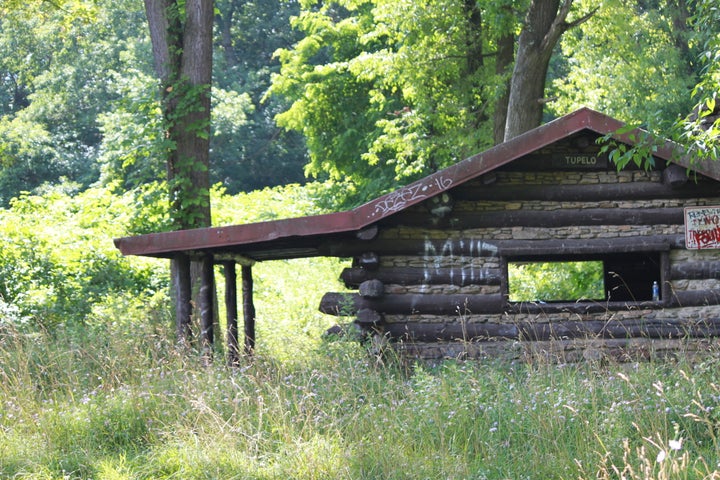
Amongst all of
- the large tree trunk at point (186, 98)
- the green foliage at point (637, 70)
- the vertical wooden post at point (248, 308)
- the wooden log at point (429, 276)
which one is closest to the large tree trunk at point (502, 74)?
the green foliage at point (637, 70)

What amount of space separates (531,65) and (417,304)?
6414 mm

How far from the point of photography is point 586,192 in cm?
1142

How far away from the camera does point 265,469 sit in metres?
7.16

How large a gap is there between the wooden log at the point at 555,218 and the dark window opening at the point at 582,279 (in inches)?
93.0

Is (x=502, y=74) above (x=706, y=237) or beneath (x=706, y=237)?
above

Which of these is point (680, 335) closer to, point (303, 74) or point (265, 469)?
point (265, 469)

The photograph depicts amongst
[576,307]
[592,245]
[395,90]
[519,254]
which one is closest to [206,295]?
[519,254]

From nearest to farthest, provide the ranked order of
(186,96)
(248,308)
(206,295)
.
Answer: (206,295), (248,308), (186,96)

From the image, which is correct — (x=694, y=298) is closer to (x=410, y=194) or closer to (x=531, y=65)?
(x=410, y=194)

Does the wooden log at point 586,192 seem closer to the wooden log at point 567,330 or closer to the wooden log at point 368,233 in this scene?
the wooden log at point 368,233

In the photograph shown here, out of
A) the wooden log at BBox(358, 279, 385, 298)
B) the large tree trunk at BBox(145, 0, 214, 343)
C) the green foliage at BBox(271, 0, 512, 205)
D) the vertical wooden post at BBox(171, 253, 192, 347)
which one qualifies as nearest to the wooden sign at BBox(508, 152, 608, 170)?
the wooden log at BBox(358, 279, 385, 298)

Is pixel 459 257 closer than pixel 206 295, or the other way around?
pixel 459 257

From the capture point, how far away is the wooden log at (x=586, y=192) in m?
11.3

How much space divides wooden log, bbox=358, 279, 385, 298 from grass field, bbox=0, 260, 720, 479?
1521 mm
